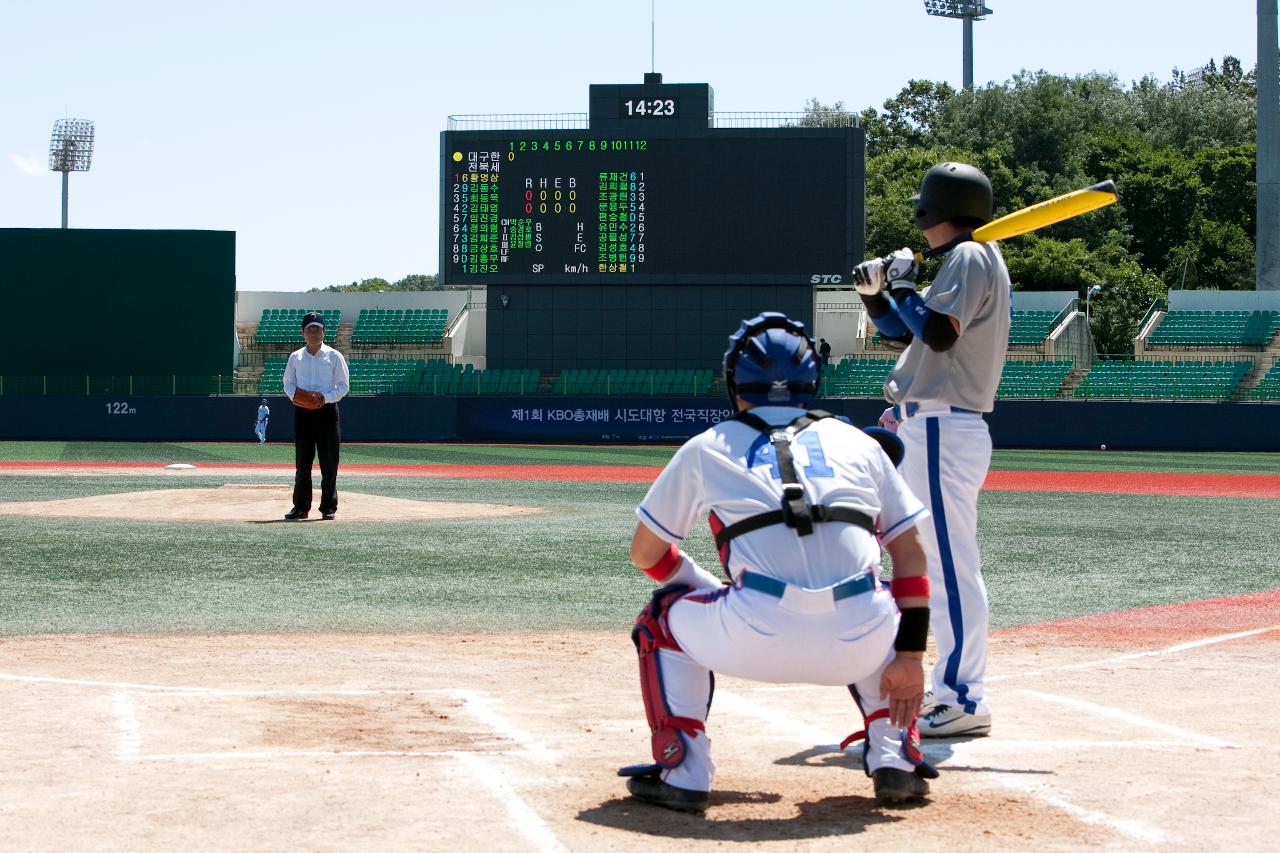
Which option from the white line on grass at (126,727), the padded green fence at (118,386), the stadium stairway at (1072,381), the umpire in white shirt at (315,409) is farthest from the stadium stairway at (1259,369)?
the white line on grass at (126,727)

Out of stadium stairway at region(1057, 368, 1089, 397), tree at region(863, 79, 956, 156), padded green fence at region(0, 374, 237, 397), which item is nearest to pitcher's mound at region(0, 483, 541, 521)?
padded green fence at region(0, 374, 237, 397)

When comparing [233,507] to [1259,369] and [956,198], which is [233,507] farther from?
[1259,369]

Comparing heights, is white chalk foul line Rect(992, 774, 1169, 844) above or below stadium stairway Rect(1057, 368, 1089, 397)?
below

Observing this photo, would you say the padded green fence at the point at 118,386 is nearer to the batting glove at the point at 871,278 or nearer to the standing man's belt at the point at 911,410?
the standing man's belt at the point at 911,410

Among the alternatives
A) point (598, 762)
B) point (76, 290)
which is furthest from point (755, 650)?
point (76, 290)

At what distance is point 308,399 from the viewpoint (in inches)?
542

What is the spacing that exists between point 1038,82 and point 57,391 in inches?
2177

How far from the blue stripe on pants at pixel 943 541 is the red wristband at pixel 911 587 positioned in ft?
4.31

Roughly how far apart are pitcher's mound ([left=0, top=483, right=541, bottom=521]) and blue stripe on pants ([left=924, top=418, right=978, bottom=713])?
9.40 m

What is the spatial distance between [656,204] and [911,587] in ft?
91.5

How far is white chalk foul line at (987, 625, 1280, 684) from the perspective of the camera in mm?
6734

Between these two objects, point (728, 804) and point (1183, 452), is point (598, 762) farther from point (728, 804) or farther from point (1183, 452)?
point (1183, 452)

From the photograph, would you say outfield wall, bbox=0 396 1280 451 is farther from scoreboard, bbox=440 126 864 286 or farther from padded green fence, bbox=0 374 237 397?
scoreboard, bbox=440 126 864 286

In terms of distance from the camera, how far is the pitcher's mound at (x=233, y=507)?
46.9ft
